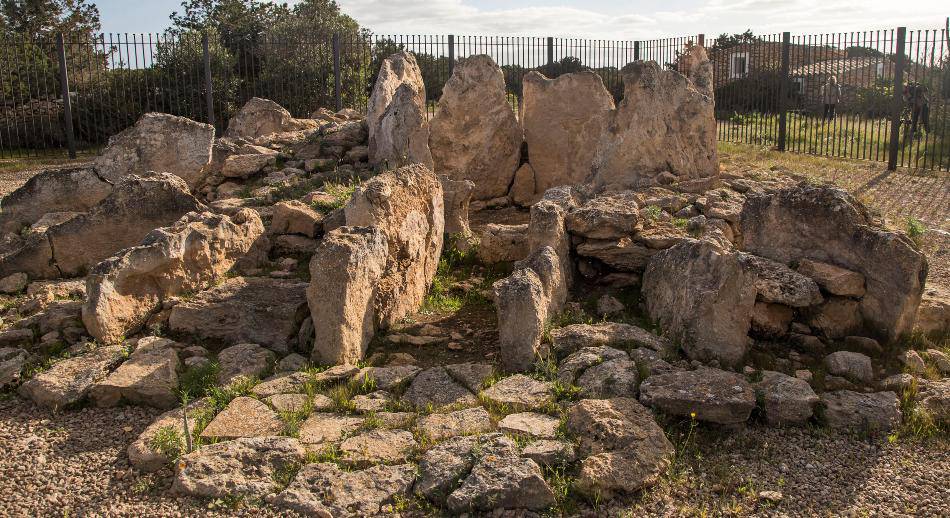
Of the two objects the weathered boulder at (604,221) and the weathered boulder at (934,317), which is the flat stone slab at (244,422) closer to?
the weathered boulder at (604,221)

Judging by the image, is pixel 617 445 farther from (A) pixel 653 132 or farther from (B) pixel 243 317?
(A) pixel 653 132

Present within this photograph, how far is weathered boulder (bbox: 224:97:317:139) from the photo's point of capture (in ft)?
47.7

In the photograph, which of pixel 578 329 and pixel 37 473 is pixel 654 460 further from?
pixel 37 473

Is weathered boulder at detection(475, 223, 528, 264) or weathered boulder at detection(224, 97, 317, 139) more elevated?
weathered boulder at detection(224, 97, 317, 139)

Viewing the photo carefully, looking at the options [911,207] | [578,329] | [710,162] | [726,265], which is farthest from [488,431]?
[911,207]

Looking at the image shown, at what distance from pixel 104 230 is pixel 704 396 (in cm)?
632

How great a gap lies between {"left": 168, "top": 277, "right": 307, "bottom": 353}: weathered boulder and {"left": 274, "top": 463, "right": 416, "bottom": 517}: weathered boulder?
198cm

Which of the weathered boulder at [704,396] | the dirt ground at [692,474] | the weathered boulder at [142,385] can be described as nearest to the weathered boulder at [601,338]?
the weathered boulder at [704,396]

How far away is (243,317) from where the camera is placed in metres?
7.11

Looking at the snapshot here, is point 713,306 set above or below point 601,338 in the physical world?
above

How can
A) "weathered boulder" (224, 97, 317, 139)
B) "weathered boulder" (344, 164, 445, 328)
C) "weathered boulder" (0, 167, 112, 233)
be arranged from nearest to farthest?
"weathered boulder" (344, 164, 445, 328)
"weathered boulder" (0, 167, 112, 233)
"weathered boulder" (224, 97, 317, 139)

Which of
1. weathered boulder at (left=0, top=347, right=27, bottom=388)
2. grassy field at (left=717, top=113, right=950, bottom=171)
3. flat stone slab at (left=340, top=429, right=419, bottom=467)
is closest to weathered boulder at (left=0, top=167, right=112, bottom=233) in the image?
weathered boulder at (left=0, top=347, right=27, bottom=388)

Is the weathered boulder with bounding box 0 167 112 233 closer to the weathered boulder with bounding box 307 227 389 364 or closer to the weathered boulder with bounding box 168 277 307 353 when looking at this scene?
the weathered boulder with bounding box 168 277 307 353

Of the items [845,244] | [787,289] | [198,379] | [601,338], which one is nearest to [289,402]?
[198,379]
